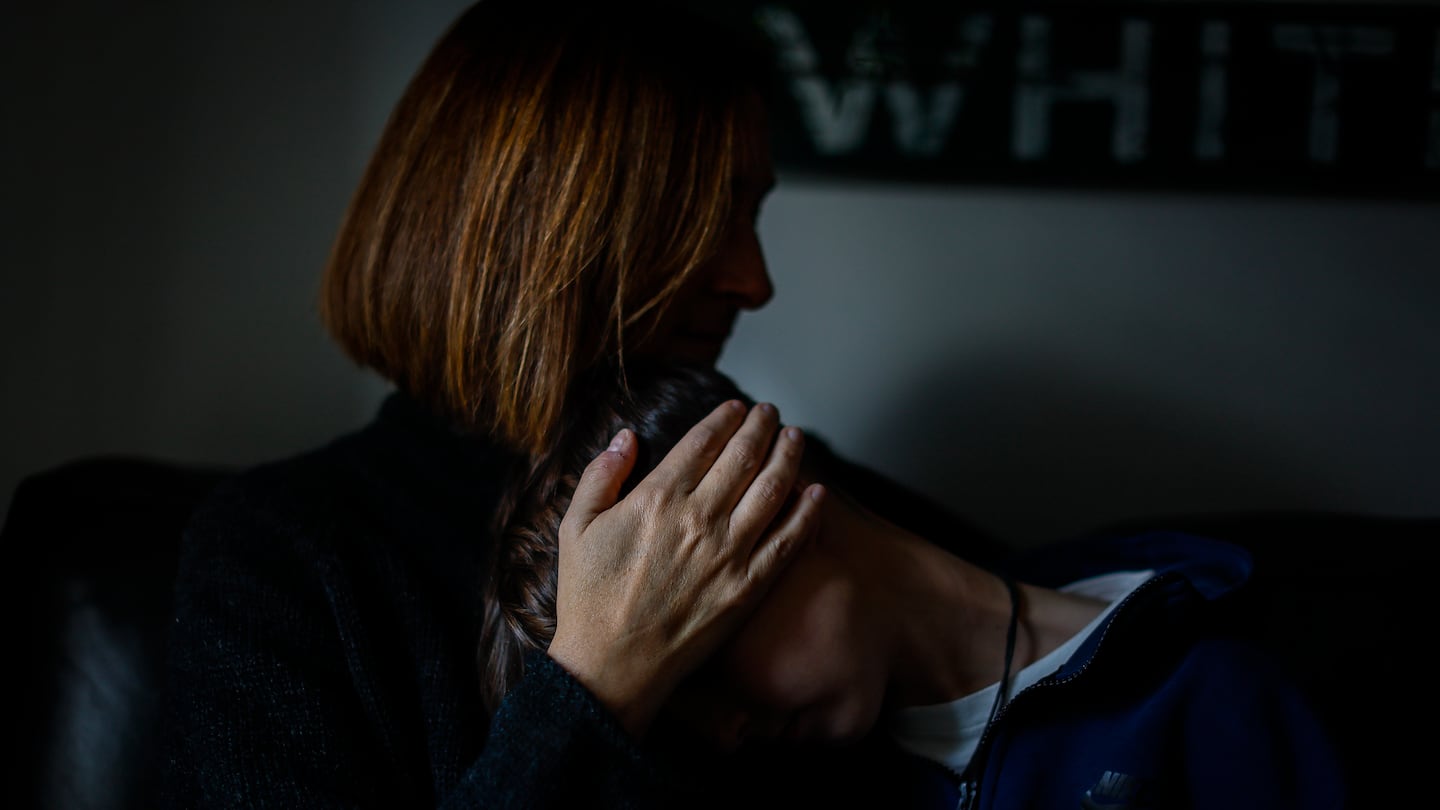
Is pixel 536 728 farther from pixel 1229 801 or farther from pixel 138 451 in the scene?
pixel 138 451

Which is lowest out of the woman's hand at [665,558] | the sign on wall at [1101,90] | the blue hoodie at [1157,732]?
the blue hoodie at [1157,732]

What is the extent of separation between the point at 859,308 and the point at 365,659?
0.94 meters

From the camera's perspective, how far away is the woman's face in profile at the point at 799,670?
0.76 metres

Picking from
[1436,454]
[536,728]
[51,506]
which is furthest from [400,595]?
[1436,454]

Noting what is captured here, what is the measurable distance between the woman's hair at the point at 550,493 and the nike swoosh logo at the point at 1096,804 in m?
0.46

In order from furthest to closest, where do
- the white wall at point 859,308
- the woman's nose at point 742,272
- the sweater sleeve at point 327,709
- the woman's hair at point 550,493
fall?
the white wall at point 859,308, the woman's nose at point 742,272, the woman's hair at point 550,493, the sweater sleeve at point 327,709

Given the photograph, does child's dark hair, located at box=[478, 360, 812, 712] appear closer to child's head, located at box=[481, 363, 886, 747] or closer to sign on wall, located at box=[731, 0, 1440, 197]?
child's head, located at box=[481, 363, 886, 747]

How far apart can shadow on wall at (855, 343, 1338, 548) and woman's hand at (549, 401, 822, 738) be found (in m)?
0.80

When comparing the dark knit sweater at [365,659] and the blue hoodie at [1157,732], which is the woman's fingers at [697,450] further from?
the blue hoodie at [1157,732]

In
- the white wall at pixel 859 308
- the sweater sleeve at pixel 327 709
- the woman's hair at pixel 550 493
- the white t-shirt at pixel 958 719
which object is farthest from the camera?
the white wall at pixel 859 308

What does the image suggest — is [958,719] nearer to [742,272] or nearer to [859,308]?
[742,272]

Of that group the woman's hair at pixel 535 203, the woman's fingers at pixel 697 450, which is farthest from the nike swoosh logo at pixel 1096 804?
the woman's hair at pixel 535 203

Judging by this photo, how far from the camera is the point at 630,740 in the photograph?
66cm

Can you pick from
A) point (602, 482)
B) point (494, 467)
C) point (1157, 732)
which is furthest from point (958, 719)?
point (494, 467)
